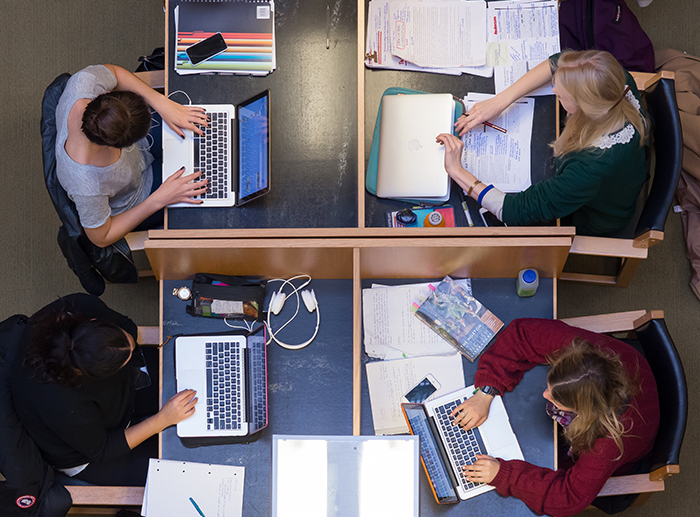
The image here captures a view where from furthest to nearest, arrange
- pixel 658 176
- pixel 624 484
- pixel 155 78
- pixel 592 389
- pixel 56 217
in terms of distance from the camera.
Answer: pixel 56 217 < pixel 155 78 < pixel 658 176 < pixel 624 484 < pixel 592 389

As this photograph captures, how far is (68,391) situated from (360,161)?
1.06m

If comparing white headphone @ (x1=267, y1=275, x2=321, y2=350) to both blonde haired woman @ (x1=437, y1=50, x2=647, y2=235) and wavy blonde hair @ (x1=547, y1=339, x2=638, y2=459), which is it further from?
wavy blonde hair @ (x1=547, y1=339, x2=638, y2=459)

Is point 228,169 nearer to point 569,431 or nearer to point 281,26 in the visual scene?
point 281,26

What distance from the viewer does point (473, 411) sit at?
5.70ft

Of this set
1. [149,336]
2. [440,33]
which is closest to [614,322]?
[440,33]

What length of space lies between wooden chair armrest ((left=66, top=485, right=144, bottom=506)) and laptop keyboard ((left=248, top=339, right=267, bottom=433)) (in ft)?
1.33

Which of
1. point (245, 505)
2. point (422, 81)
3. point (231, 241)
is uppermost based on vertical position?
point (422, 81)

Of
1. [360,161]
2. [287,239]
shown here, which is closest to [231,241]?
[287,239]

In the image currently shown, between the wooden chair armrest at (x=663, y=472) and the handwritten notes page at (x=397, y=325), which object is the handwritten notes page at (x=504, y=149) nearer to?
the handwritten notes page at (x=397, y=325)

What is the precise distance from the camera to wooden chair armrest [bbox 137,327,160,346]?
2043 millimetres

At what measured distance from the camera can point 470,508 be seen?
1718 mm

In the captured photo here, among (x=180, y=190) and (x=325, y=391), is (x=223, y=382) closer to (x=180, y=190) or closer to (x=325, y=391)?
Answer: (x=325, y=391)

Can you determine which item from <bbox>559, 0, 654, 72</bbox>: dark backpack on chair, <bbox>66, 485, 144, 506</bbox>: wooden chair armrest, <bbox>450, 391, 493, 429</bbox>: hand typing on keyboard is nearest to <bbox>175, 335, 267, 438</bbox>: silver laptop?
<bbox>66, 485, 144, 506</bbox>: wooden chair armrest

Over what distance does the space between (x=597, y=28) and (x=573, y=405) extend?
146 centimetres
